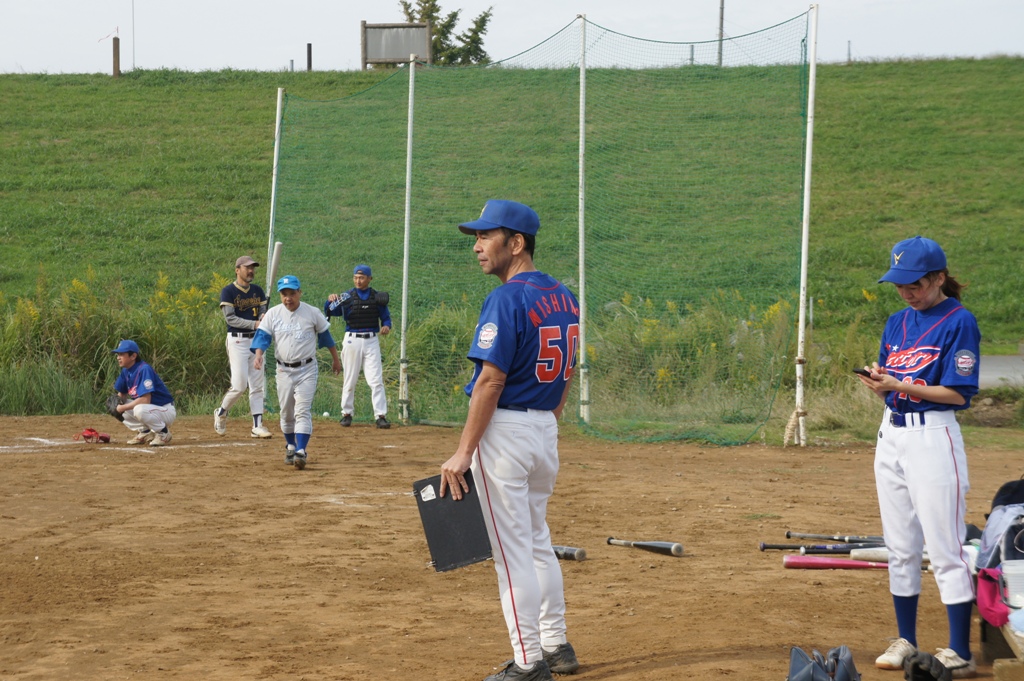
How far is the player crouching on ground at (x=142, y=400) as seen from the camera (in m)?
11.7

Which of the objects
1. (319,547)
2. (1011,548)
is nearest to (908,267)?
(1011,548)

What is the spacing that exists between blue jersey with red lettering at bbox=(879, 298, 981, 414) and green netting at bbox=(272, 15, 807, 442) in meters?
7.54

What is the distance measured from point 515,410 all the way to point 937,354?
1800 millimetres

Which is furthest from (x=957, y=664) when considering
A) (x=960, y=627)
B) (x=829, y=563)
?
(x=829, y=563)

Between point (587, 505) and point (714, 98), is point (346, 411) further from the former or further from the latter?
point (714, 98)

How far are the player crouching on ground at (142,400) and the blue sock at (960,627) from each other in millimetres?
9078

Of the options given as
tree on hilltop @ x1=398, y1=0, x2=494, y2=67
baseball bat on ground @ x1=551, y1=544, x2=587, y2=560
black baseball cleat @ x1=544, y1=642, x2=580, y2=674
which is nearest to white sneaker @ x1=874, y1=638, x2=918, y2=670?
black baseball cleat @ x1=544, y1=642, x2=580, y2=674

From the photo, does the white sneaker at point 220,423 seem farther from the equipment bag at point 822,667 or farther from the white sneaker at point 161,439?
the equipment bag at point 822,667

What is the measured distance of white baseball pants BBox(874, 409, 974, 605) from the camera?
453cm

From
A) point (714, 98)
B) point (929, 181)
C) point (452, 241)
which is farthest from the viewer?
point (929, 181)

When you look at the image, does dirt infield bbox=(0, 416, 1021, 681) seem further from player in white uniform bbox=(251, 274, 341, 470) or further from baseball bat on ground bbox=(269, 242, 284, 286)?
baseball bat on ground bbox=(269, 242, 284, 286)

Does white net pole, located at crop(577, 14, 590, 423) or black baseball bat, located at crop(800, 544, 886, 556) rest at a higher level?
white net pole, located at crop(577, 14, 590, 423)

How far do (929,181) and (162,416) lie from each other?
24113 mm

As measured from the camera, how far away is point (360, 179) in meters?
18.2
